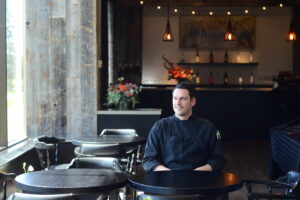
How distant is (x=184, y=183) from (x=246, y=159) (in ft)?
18.3

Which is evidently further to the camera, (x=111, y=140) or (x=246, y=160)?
(x=246, y=160)

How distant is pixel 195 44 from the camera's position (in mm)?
14414

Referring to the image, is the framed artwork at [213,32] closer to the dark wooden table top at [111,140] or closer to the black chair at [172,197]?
the dark wooden table top at [111,140]

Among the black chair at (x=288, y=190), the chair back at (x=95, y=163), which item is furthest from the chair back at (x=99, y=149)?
the black chair at (x=288, y=190)

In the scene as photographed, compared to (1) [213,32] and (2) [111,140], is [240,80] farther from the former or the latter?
(2) [111,140]

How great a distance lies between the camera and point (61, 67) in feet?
23.1

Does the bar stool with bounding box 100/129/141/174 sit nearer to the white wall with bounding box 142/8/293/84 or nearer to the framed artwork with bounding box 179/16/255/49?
the white wall with bounding box 142/8/293/84

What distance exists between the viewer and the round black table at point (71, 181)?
3.09 meters

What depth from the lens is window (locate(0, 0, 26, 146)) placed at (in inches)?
221

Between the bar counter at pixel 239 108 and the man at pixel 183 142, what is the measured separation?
6998mm

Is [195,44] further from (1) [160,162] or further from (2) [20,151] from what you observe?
(1) [160,162]

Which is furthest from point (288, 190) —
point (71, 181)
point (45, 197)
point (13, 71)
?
point (13, 71)

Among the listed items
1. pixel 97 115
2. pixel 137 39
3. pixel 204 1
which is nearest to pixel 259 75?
pixel 204 1

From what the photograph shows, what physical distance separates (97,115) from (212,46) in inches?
304
